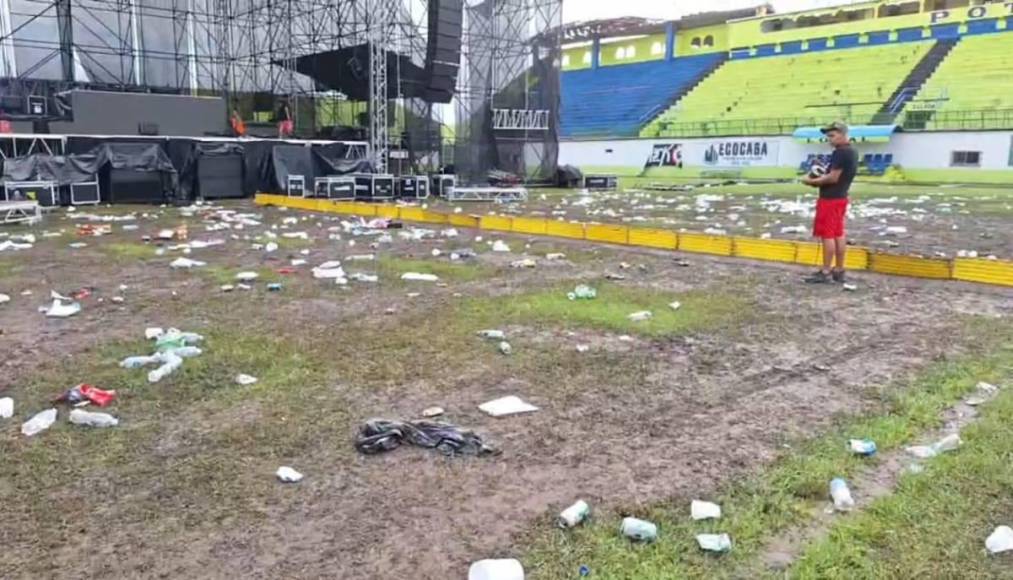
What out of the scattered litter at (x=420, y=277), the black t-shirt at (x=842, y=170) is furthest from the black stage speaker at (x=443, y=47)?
the black t-shirt at (x=842, y=170)

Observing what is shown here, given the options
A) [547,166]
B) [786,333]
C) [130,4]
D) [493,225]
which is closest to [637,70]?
[547,166]

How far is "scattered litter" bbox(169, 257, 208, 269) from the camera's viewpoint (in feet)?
23.9

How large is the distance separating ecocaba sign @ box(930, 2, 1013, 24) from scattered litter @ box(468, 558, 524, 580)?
113 feet

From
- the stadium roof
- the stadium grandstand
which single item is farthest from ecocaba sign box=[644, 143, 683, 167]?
the stadium roof

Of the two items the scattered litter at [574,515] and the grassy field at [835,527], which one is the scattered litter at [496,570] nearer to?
the grassy field at [835,527]

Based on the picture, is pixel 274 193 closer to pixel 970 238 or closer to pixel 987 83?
pixel 970 238

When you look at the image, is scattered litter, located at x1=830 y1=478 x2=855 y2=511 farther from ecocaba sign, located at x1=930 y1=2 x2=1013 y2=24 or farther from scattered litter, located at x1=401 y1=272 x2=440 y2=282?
ecocaba sign, located at x1=930 y1=2 x2=1013 y2=24

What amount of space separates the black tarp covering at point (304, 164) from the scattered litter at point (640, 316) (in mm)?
13275

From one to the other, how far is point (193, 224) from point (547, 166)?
1338 cm

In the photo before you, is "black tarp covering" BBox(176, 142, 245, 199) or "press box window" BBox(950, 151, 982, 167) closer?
"black tarp covering" BBox(176, 142, 245, 199)

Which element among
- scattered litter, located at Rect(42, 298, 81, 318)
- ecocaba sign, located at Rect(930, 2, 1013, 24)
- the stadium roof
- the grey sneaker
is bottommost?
scattered litter, located at Rect(42, 298, 81, 318)

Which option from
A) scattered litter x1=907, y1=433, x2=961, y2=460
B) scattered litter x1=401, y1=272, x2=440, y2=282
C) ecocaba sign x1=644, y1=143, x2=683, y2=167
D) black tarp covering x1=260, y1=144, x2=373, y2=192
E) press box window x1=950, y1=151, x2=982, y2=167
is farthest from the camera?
ecocaba sign x1=644, y1=143, x2=683, y2=167

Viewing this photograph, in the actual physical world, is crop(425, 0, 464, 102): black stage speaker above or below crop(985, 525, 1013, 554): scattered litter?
above

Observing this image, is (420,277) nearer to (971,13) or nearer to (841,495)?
(841,495)
